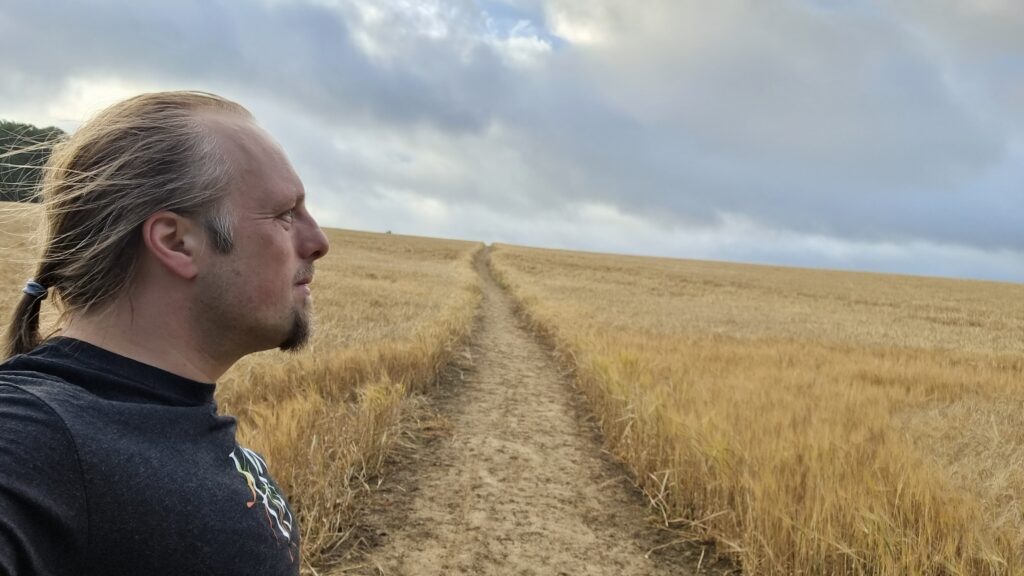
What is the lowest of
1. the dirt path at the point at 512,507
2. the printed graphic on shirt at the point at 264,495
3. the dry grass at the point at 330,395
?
the dirt path at the point at 512,507

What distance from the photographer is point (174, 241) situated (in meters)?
1.09

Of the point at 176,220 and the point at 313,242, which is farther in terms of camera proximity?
the point at 313,242

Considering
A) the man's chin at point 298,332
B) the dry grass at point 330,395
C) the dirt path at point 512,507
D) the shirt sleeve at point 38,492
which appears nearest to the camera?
the shirt sleeve at point 38,492

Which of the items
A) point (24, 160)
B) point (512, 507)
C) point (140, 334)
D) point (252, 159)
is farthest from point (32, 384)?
point (512, 507)

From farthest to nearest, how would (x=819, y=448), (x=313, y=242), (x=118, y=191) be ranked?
(x=819, y=448) < (x=313, y=242) < (x=118, y=191)

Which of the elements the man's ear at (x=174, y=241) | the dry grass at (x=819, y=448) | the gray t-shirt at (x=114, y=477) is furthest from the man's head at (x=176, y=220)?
the dry grass at (x=819, y=448)

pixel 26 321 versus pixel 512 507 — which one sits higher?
pixel 26 321

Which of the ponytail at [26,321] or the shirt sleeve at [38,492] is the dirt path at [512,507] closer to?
the ponytail at [26,321]

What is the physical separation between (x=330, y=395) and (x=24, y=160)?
4.17 meters

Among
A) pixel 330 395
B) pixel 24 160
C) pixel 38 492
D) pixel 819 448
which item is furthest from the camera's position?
pixel 330 395

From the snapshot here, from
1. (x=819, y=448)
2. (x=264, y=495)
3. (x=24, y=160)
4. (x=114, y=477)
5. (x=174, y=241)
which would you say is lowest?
(x=819, y=448)

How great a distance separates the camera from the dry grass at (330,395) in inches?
122

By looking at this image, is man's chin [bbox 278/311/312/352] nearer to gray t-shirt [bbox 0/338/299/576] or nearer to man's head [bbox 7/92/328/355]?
man's head [bbox 7/92/328/355]

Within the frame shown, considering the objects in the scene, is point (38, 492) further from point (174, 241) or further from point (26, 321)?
point (26, 321)
